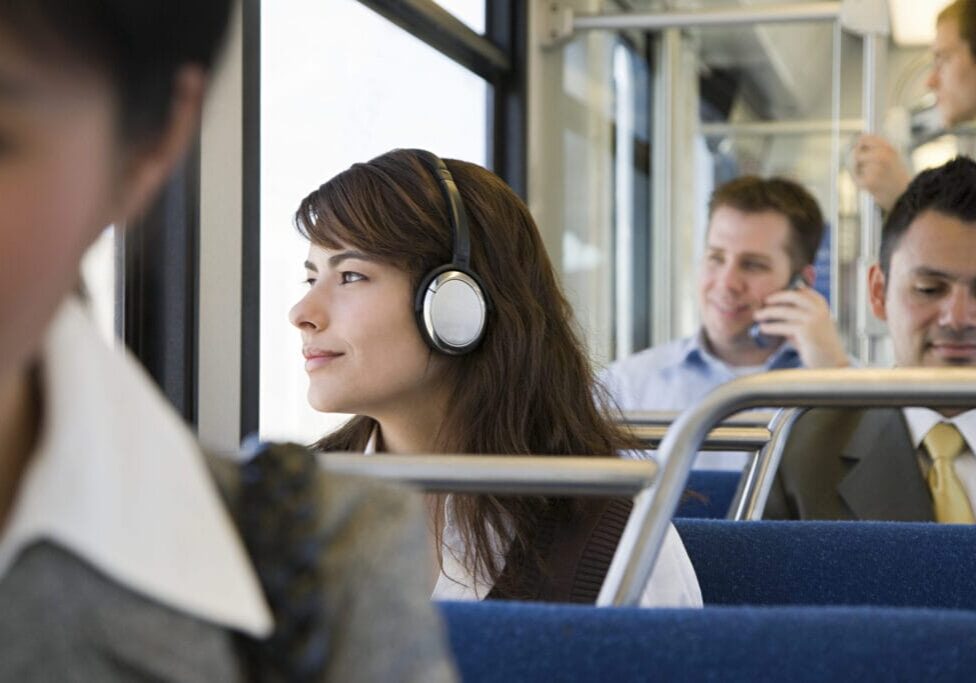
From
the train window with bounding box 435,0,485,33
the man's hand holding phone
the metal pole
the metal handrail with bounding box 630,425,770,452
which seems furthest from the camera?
the metal pole

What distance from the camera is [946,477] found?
1.88m

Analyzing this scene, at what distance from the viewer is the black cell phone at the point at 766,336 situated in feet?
9.59

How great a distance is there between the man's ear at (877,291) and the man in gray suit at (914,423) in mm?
69

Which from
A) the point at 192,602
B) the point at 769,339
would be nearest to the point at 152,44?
the point at 192,602

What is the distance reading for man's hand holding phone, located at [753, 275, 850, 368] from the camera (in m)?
2.70

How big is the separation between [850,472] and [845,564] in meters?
0.78

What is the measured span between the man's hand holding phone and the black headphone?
1386mm

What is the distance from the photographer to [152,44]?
377 millimetres

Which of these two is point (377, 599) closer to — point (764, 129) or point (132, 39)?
point (132, 39)

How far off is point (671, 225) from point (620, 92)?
54 cm

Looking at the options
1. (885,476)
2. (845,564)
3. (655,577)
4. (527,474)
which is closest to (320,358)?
(655,577)

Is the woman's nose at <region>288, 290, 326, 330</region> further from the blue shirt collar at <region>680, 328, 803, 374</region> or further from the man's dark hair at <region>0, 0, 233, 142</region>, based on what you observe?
the blue shirt collar at <region>680, 328, 803, 374</region>

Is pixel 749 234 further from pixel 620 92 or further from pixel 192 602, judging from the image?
pixel 192 602

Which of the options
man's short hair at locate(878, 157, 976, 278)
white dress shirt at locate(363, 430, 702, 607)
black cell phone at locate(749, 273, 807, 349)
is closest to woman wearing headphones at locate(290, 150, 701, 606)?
white dress shirt at locate(363, 430, 702, 607)
